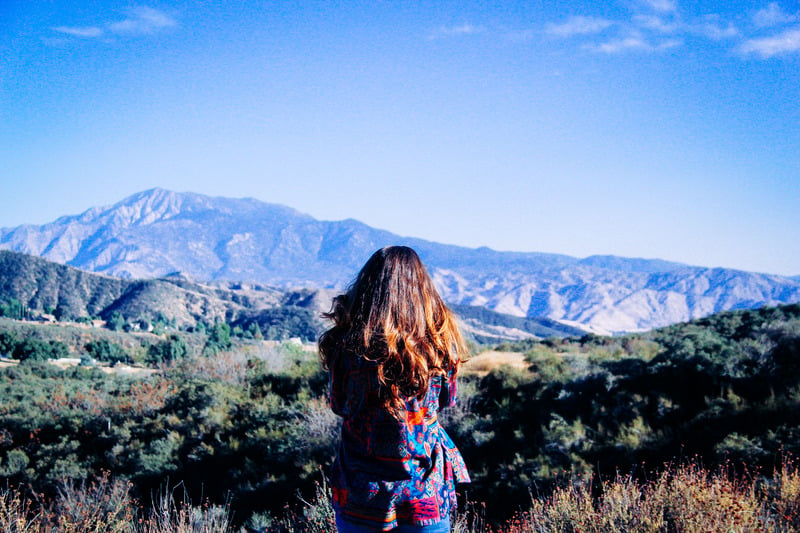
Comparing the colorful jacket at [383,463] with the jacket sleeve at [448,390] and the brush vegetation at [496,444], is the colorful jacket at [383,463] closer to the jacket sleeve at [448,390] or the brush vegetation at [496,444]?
the jacket sleeve at [448,390]

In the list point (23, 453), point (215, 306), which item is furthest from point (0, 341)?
point (215, 306)

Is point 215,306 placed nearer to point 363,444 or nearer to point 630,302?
point 363,444

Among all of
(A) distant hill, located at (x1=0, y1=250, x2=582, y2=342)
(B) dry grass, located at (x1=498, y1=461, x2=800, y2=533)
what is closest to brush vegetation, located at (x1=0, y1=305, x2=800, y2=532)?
(B) dry grass, located at (x1=498, y1=461, x2=800, y2=533)

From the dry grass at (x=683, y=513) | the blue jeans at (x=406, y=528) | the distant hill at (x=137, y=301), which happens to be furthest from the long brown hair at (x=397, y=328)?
the distant hill at (x=137, y=301)

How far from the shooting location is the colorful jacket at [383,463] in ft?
6.09

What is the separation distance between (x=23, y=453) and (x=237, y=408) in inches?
152

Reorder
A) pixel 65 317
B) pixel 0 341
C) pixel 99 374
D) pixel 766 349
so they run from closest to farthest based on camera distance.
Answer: pixel 766 349, pixel 99 374, pixel 0 341, pixel 65 317

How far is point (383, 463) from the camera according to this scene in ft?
6.15

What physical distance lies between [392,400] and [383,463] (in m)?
0.26

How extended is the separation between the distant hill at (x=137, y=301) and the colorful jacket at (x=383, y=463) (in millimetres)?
63063

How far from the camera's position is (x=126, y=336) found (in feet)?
142

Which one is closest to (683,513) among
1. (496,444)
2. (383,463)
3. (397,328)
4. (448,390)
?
(448,390)

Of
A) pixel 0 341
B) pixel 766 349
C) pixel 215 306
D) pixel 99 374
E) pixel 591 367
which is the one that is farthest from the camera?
pixel 215 306

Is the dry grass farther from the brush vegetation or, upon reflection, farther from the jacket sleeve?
the jacket sleeve
